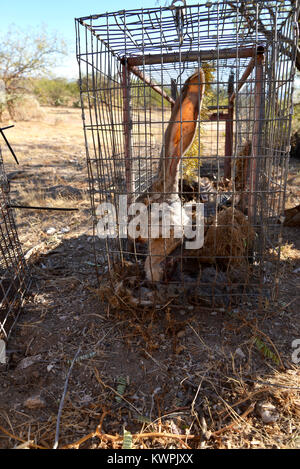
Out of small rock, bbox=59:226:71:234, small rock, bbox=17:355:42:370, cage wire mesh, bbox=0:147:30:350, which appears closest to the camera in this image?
small rock, bbox=17:355:42:370

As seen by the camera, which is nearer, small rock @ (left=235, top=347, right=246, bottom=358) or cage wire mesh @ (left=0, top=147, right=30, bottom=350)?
small rock @ (left=235, top=347, right=246, bottom=358)

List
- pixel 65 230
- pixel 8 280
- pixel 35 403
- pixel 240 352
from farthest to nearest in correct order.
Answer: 1. pixel 65 230
2. pixel 8 280
3. pixel 240 352
4. pixel 35 403

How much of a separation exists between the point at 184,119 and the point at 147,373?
165cm

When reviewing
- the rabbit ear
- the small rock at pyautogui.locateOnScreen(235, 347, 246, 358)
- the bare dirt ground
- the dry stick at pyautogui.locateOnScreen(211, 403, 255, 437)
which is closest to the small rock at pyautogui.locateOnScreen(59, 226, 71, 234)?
the bare dirt ground

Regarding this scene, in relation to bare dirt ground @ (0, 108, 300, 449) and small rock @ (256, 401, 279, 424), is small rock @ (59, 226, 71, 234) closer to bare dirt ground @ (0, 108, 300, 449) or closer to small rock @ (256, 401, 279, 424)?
bare dirt ground @ (0, 108, 300, 449)

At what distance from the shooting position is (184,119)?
227 cm

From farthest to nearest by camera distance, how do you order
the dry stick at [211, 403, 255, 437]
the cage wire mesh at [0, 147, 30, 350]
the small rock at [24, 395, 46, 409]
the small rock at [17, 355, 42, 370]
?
the cage wire mesh at [0, 147, 30, 350], the small rock at [17, 355, 42, 370], the small rock at [24, 395, 46, 409], the dry stick at [211, 403, 255, 437]

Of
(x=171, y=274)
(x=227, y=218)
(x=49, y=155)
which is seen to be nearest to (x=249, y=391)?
(x=171, y=274)

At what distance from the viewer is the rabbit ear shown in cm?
215

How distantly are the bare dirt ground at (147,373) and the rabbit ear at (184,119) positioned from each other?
113 cm

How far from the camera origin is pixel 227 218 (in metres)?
2.86

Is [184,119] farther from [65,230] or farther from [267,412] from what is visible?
[65,230]

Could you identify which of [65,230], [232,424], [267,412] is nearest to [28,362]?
[232,424]

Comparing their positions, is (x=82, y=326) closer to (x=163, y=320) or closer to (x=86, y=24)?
(x=163, y=320)
